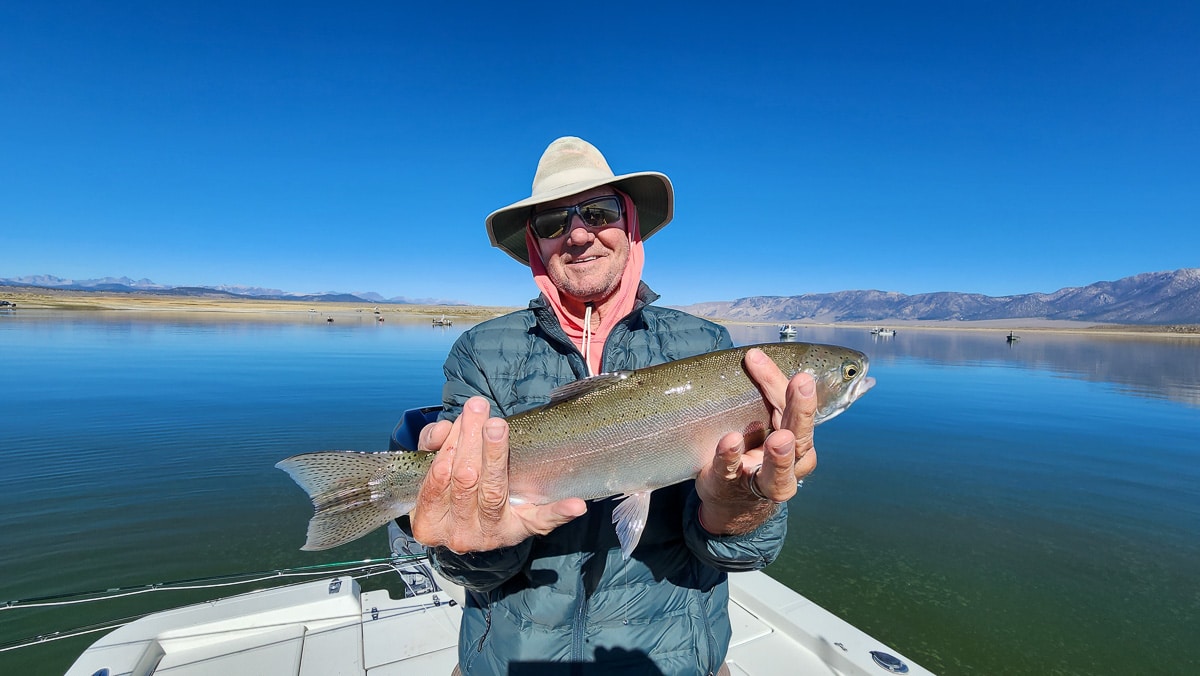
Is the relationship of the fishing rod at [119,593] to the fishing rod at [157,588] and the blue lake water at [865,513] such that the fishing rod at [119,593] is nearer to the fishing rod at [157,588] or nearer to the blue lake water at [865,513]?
the fishing rod at [157,588]

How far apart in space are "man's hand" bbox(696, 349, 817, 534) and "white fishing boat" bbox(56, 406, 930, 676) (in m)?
2.73

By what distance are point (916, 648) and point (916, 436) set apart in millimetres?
12703

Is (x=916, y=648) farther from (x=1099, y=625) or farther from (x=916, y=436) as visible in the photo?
(x=916, y=436)

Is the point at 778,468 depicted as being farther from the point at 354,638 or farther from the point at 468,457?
the point at 354,638

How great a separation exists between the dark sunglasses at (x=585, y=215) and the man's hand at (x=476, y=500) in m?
1.47

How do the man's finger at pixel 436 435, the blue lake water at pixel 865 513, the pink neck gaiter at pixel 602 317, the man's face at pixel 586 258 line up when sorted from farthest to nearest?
the blue lake water at pixel 865 513 → the pink neck gaiter at pixel 602 317 → the man's face at pixel 586 258 → the man's finger at pixel 436 435

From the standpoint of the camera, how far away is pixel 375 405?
742 inches

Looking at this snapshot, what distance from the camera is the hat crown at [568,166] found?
3606 mm

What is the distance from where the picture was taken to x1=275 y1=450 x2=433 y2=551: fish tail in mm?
2896

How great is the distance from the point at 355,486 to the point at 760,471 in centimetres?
232

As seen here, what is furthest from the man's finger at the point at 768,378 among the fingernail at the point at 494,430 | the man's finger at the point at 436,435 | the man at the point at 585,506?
the man's finger at the point at 436,435

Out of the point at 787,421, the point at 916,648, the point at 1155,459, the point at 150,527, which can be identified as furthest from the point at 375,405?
the point at 1155,459

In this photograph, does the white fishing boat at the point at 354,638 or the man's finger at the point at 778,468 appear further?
the white fishing boat at the point at 354,638

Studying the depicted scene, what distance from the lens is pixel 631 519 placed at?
2844mm
